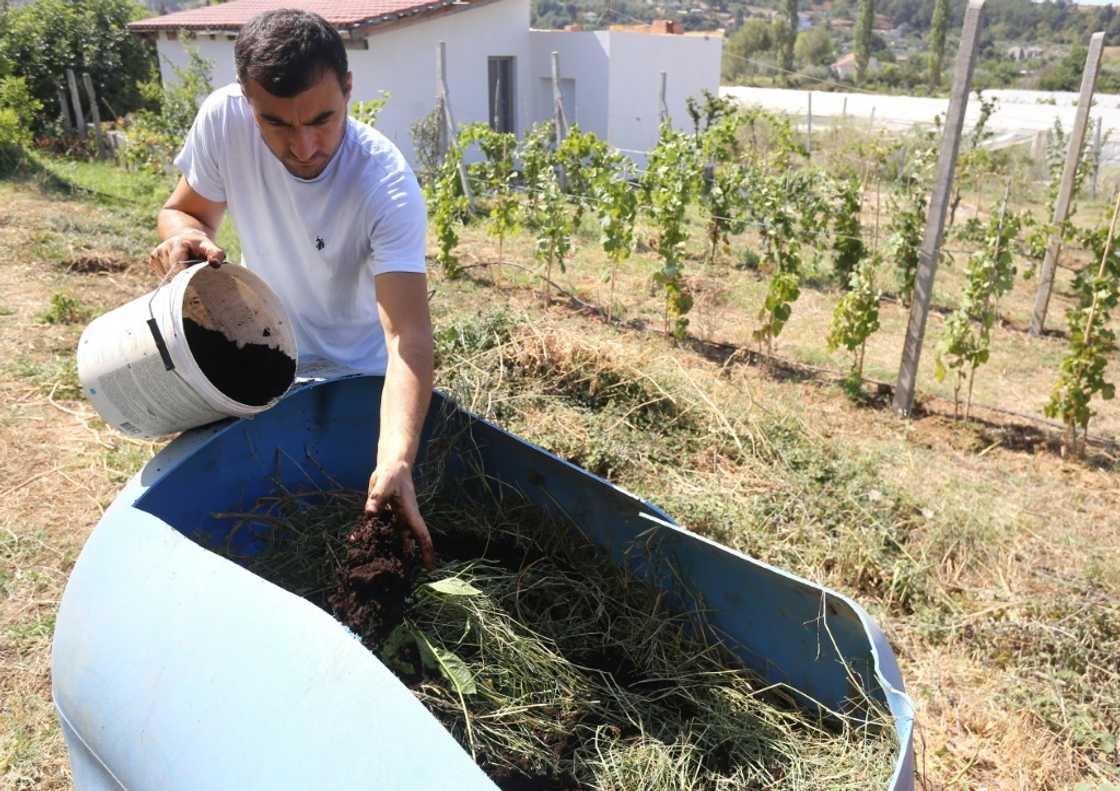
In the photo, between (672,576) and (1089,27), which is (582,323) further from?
(1089,27)

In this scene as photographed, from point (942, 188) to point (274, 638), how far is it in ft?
15.7

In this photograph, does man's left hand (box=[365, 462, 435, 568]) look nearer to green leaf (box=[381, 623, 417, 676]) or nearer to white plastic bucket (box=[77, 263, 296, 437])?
green leaf (box=[381, 623, 417, 676])

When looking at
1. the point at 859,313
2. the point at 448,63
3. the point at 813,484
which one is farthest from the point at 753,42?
the point at 813,484

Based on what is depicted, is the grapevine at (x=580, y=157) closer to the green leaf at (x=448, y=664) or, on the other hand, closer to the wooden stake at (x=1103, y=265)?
the wooden stake at (x=1103, y=265)

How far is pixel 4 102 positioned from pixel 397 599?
1518cm

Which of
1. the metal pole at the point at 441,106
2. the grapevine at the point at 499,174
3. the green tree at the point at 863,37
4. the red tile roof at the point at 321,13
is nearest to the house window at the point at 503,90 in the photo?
the red tile roof at the point at 321,13

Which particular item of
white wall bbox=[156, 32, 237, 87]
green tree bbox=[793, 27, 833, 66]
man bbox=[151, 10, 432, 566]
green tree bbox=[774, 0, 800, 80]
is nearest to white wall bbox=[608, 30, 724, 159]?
white wall bbox=[156, 32, 237, 87]

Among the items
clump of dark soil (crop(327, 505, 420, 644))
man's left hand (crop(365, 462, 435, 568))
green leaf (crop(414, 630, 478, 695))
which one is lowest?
green leaf (crop(414, 630, 478, 695))

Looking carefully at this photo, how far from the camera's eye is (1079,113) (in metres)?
6.83

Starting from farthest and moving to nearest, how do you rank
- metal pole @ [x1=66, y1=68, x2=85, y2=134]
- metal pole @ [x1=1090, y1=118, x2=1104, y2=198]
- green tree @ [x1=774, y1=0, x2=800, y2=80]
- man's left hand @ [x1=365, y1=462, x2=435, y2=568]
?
green tree @ [x1=774, y1=0, x2=800, y2=80]
metal pole @ [x1=66, y1=68, x2=85, y2=134]
metal pole @ [x1=1090, y1=118, x2=1104, y2=198]
man's left hand @ [x1=365, y1=462, x2=435, y2=568]

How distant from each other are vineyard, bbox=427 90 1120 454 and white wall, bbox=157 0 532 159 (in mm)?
4250

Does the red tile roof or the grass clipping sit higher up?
the red tile roof

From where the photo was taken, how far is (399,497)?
1939 mm

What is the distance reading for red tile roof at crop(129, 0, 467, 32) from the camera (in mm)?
14542
